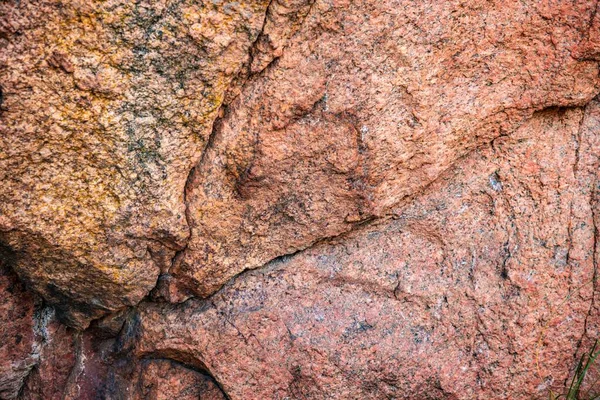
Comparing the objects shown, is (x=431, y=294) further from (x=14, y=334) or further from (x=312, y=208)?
(x=14, y=334)

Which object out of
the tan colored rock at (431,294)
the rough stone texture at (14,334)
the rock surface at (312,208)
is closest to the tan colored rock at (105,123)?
the rock surface at (312,208)

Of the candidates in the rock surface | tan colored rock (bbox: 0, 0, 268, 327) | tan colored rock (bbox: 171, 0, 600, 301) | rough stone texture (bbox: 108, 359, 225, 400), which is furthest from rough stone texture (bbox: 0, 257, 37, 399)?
tan colored rock (bbox: 171, 0, 600, 301)

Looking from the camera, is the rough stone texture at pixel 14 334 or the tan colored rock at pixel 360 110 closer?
the tan colored rock at pixel 360 110

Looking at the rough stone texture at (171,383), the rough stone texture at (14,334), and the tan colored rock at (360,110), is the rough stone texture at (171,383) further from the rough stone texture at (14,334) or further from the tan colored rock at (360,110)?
the rough stone texture at (14,334)

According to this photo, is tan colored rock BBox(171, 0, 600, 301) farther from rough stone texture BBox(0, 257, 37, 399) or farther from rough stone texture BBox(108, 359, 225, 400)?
rough stone texture BBox(0, 257, 37, 399)

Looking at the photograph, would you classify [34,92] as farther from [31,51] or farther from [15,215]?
[15,215]

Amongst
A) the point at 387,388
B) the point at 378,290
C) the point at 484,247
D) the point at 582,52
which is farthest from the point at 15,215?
the point at 582,52

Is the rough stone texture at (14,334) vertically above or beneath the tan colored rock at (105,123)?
beneath

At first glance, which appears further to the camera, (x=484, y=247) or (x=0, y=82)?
(x=484, y=247)
